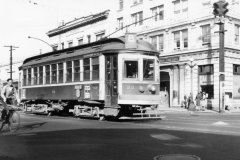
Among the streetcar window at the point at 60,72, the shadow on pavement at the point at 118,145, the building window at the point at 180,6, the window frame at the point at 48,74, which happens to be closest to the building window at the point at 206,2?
the building window at the point at 180,6

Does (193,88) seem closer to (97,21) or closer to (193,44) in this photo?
(193,44)

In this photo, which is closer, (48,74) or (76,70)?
(76,70)

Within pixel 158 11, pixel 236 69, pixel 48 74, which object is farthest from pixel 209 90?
pixel 48 74

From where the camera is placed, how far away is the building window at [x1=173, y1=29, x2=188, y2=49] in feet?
123

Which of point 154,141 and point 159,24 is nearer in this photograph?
point 154,141

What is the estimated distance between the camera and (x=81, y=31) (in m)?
52.1

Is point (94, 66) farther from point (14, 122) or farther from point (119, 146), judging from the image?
point (119, 146)

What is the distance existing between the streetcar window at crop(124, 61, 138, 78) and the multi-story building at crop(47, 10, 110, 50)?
30.9 meters

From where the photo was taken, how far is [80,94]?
18.6 metres

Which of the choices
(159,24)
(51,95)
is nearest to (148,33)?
(159,24)

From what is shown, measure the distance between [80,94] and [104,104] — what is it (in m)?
1.85

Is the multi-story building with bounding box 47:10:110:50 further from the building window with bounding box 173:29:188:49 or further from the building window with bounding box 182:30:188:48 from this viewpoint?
the building window with bounding box 182:30:188:48

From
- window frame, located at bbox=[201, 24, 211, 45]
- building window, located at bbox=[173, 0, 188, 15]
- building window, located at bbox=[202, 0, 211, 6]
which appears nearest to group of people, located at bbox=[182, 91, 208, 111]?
window frame, located at bbox=[201, 24, 211, 45]

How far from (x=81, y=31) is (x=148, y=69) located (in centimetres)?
3622
